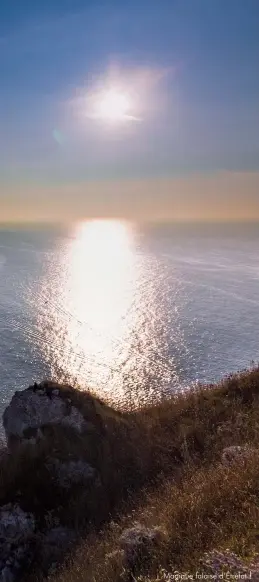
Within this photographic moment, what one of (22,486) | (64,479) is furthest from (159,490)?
(22,486)

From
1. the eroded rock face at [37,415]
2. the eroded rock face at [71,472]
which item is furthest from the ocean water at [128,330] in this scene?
the eroded rock face at [71,472]

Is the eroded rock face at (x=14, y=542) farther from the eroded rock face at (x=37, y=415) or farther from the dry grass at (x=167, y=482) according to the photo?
the eroded rock face at (x=37, y=415)

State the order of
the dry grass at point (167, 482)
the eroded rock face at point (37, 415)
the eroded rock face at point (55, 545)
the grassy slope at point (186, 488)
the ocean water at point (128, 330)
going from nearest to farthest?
the grassy slope at point (186, 488) → the dry grass at point (167, 482) → the eroded rock face at point (55, 545) → the eroded rock face at point (37, 415) → the ocean water at point (128, 330)

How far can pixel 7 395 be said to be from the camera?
3853 centimetres

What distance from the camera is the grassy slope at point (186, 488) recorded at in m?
6.32

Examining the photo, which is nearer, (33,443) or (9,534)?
(9,534)

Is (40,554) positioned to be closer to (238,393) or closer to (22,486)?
(22,486)

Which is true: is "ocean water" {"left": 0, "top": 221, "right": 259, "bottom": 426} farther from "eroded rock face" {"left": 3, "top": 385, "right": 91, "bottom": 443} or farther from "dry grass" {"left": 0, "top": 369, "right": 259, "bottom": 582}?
"dry grass" {"left": 0, "top": 369, "right": 259, "bottom": 582}

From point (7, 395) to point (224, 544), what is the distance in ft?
117

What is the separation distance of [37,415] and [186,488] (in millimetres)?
6853

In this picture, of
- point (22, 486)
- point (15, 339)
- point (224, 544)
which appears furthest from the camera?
point (15, 339)

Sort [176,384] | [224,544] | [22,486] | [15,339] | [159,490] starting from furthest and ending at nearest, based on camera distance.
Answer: [15,339]
[176,384]
[22,486]
[159,490]
[224,544]

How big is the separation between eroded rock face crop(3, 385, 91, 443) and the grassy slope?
177 cm

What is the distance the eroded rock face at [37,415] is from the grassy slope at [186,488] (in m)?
1.77
